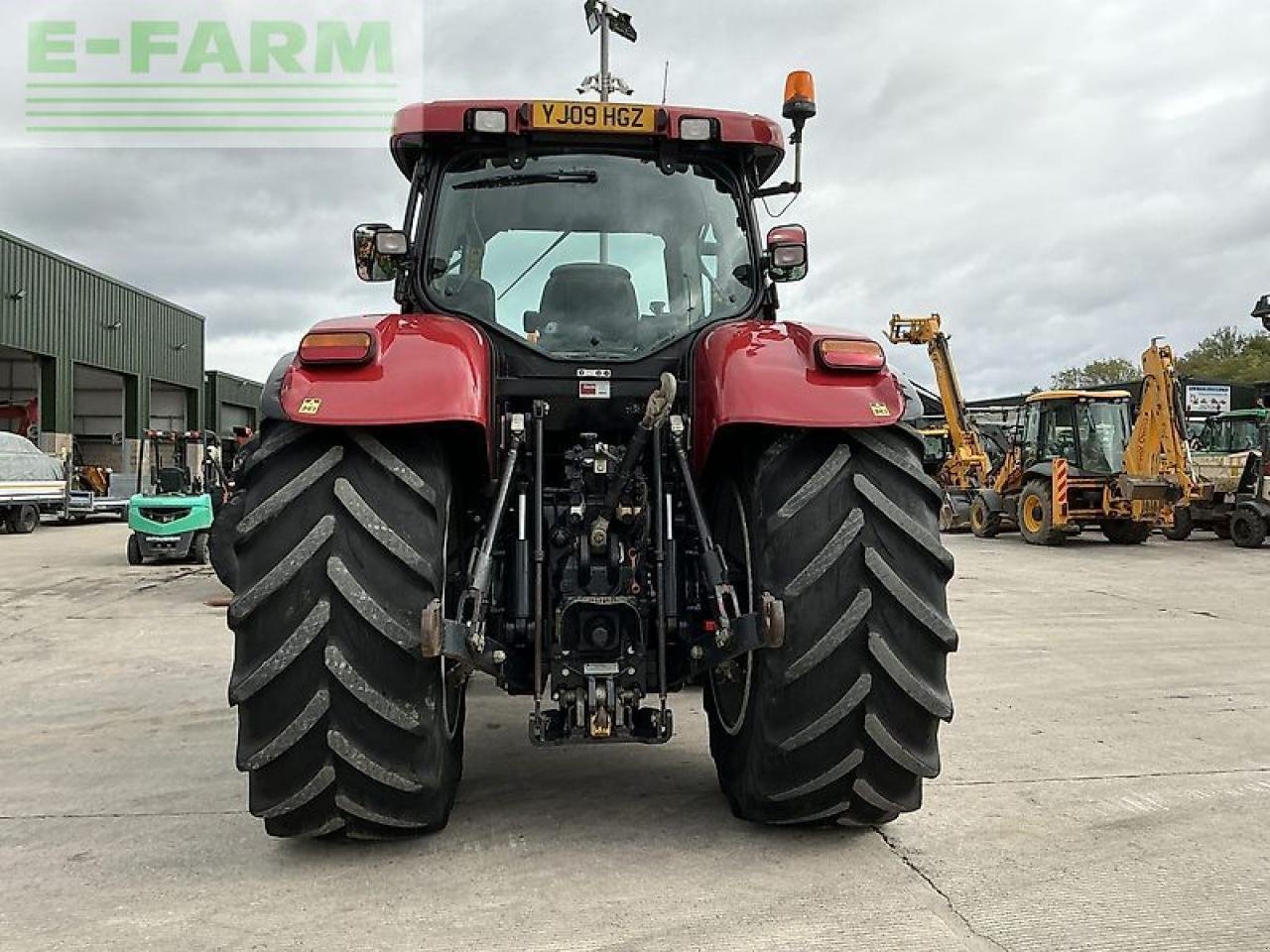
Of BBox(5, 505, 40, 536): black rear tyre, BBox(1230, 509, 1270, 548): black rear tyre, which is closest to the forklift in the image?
BBox(1230, 509, 1270, 548): black rear tyre

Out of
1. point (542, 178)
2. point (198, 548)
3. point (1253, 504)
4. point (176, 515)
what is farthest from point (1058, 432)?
point (542, 178)

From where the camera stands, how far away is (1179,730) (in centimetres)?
495

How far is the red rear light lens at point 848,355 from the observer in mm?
3176

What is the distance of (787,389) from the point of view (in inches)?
124

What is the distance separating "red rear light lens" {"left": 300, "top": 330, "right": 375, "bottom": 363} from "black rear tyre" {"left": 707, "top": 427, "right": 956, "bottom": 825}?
4.10 feet

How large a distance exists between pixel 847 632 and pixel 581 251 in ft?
5.76

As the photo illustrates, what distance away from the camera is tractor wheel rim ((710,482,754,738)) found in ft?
10.8

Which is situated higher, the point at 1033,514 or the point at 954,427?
the point at 954,427

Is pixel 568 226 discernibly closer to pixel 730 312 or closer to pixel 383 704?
pixel 730 312

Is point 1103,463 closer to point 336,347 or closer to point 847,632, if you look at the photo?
point 847,632

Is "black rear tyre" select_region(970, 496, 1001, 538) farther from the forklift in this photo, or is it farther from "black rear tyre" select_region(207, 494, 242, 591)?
"black rear tyre" select_region(207, 494, 242, 591)

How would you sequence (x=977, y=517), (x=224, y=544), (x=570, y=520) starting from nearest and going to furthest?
(x=570, y=520) → (x=224, y=544) → (x=977, y=517)

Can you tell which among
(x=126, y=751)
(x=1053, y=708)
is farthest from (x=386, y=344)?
(x=1053, y=708)

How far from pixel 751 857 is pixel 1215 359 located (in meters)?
59.4
